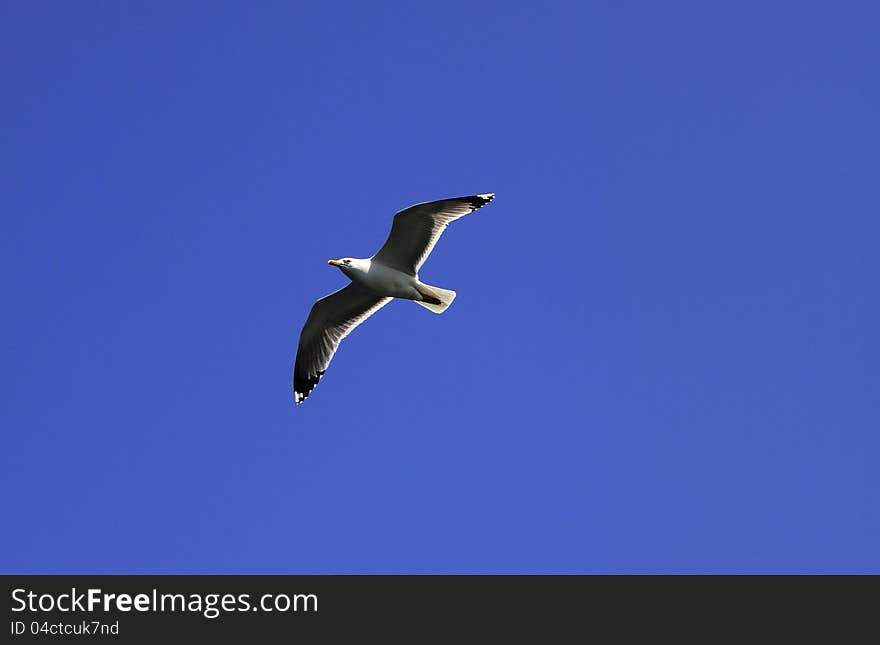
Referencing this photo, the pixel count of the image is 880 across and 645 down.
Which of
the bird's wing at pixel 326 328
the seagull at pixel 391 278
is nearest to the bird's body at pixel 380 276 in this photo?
the seagull at pixel 391 278

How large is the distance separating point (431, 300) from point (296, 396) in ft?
9.02

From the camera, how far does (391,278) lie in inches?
412

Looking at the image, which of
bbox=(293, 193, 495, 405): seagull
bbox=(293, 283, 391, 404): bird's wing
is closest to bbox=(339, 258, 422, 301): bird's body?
bbox=(293, 193, 495, 405): seagull

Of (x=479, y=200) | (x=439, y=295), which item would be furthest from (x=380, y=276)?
(x=479, y=200)

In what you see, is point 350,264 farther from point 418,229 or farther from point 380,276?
point 418,229

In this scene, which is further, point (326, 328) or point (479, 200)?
point (326, 328)

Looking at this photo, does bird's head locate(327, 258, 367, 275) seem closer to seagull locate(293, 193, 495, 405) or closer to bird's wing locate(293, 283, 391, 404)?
→ seagull locate(293, 193, 495, 405)

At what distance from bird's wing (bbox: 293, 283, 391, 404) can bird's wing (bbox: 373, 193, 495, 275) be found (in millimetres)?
842

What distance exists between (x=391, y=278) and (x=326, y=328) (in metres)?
1.78

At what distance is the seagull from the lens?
10086 mm

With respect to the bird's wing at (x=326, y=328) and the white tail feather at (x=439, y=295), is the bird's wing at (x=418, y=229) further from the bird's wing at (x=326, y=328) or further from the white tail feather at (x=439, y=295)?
the bird's wing at (x=326, y=328)
